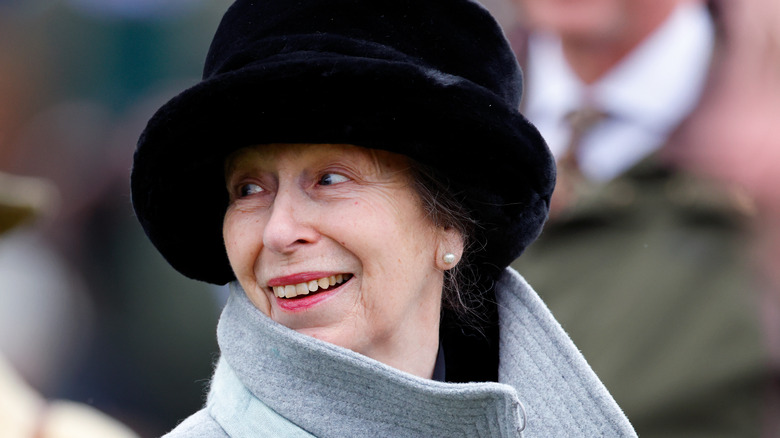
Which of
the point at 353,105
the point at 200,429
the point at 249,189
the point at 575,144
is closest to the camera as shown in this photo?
the point at 353,105

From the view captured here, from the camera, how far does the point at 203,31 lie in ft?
27.2

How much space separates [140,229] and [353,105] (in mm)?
4679

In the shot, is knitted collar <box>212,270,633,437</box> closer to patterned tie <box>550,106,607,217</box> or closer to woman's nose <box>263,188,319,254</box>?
woman's nose <box>263,188,319,254</box>

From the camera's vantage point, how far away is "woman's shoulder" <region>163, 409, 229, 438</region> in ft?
7.98

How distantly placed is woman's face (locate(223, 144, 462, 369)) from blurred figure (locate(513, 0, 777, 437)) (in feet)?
4.78

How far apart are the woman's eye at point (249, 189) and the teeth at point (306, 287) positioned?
0.82 ft

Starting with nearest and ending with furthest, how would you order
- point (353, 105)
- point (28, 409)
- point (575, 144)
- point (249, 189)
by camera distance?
point (353, 105) → point (249, 189) → point (575, 144) → point (28, 409)

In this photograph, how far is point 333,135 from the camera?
2.39 meters

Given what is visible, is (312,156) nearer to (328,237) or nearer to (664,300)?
(328,237)

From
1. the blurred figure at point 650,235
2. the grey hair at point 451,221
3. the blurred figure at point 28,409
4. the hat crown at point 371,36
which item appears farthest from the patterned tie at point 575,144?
the blurred figure at point 28,409

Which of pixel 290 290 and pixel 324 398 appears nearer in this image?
pixel 324 398

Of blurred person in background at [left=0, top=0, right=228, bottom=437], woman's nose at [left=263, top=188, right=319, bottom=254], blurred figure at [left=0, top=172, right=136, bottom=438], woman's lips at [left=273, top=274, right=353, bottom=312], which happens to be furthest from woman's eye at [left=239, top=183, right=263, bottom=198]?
blurred person in background at [left=0, top=0, right=228, bottom=437]

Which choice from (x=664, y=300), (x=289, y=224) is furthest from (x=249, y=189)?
(x=664, y=300)

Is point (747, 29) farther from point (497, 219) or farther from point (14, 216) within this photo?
point (14, 216)
